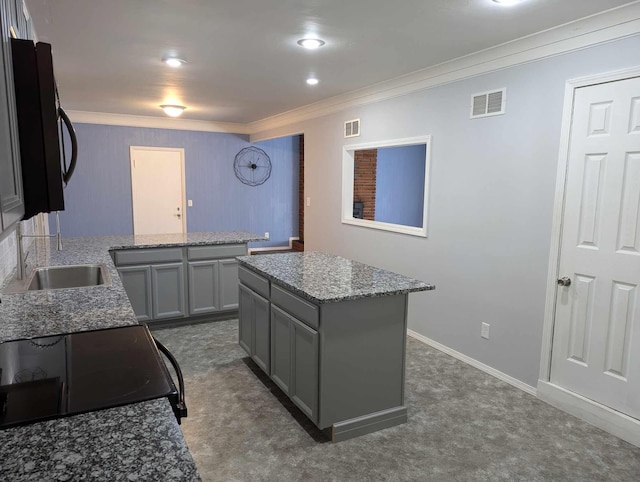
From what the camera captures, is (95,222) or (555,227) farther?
(95,222)

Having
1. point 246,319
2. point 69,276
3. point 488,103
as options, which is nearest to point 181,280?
point 246,319

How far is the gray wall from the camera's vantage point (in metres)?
2.91

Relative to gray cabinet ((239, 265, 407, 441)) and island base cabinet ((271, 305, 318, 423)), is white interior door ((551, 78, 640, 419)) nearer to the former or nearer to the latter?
gray cabinet ((239, 265, 407, 441))

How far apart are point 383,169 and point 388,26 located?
12.8 ft

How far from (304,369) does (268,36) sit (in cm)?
220

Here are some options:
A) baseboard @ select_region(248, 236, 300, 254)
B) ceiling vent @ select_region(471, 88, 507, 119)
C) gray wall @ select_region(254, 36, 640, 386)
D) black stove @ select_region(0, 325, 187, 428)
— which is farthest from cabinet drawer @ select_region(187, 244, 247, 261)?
baseboard @ select_region(248, 236, 300, 254)

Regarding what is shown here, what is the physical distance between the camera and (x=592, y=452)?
2400 millimetres

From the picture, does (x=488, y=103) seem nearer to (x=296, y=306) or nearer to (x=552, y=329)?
(x=552, y=329)

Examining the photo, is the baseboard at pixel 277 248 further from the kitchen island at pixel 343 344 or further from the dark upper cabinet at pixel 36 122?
the dark upper cabinet at pixel 36 122

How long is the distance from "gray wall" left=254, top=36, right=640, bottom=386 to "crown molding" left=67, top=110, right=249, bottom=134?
387 cm

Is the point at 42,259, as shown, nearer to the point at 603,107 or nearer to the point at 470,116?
the point at 470,116

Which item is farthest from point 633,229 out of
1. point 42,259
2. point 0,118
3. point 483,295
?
point 42,259

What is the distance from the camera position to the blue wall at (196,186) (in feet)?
22.1

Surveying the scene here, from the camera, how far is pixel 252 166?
8055mm
